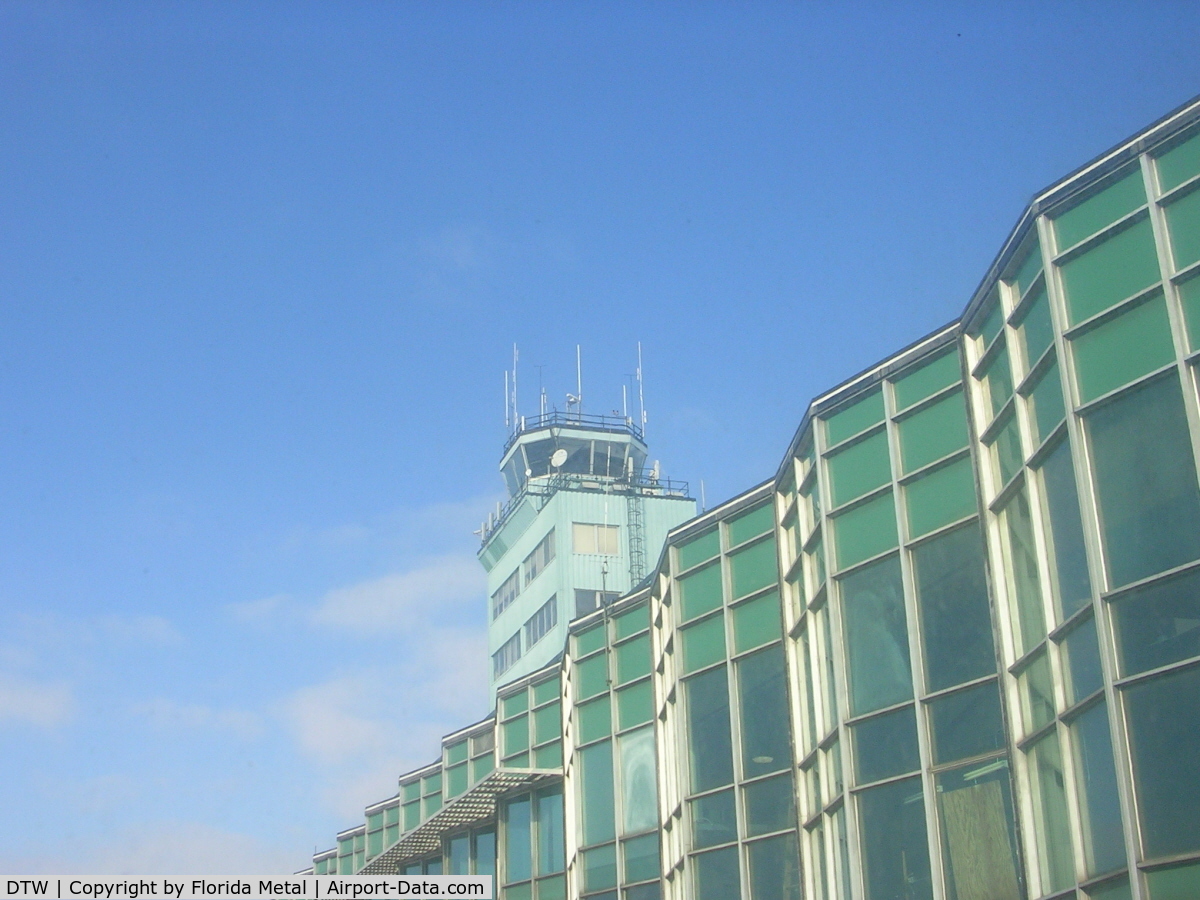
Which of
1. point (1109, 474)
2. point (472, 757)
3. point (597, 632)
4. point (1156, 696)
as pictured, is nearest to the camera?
point (1156, 696)

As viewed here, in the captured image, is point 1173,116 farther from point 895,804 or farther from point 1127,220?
point 895,804

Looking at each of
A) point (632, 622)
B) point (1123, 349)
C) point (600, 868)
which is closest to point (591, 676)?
point (632, 622)

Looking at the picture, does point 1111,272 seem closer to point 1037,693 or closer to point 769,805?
point 1037,693

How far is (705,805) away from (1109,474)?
14.2 metres

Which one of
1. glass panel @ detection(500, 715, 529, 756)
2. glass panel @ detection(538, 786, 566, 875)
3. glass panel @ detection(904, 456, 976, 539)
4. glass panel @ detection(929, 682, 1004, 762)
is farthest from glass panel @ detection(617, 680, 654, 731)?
glass panel @ detection(929, 682, 1004, 762)

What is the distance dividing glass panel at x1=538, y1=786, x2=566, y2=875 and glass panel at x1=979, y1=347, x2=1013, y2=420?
69.0ft

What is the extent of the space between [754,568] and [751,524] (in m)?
0.88

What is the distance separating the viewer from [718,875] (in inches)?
1053

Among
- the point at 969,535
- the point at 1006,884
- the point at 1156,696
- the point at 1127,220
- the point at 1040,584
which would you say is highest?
the point at 1127,220

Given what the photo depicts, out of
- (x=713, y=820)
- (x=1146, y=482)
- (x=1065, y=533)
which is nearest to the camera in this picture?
(x=1146, y=482)

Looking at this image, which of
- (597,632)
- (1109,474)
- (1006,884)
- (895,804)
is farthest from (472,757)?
(1109,474)

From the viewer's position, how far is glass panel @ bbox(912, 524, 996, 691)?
18.9 metres

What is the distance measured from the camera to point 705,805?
1085 inches

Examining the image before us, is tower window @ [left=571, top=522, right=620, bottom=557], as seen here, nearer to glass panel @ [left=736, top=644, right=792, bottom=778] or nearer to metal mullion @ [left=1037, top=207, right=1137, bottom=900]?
glass panel @ [left=736, top=644, right=792, bottom=778]
